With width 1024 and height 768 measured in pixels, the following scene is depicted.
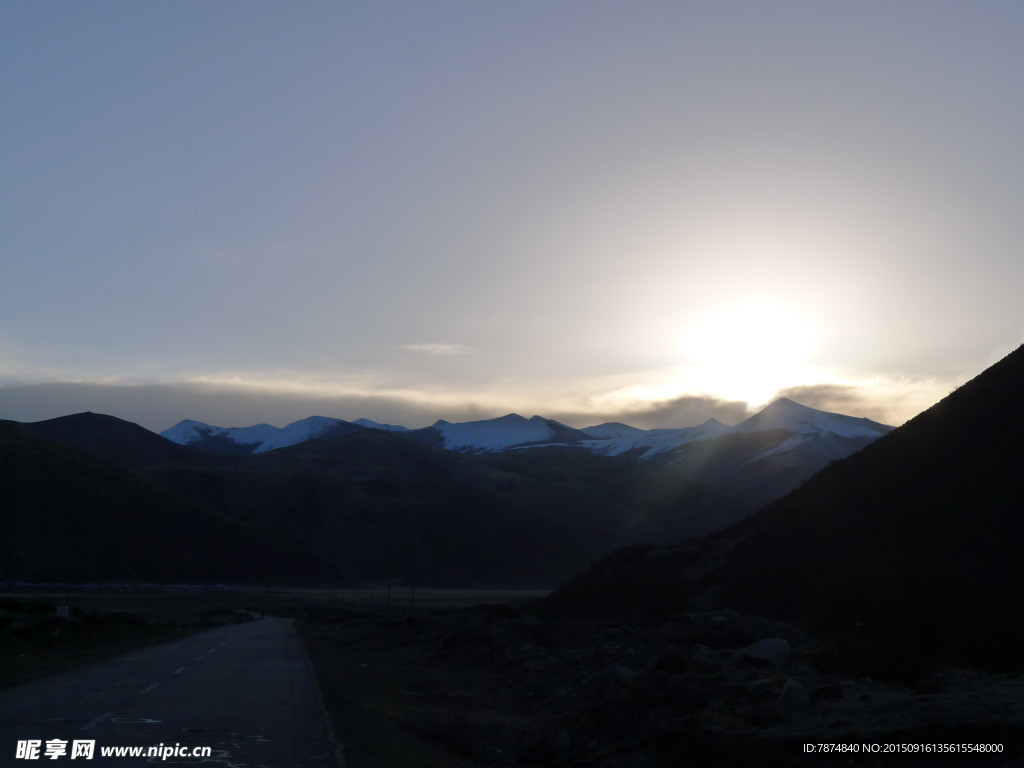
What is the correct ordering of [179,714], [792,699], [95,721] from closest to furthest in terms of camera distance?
[792,699]
[95,721]
[179,714]

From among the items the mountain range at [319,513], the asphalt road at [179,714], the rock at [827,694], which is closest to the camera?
the asphalt road at [179,714]

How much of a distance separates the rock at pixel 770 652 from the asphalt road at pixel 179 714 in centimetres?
850

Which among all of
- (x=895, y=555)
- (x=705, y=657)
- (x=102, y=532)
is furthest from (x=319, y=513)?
(x=705, y=657)

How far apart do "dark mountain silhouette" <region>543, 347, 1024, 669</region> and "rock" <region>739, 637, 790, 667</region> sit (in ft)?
4.48

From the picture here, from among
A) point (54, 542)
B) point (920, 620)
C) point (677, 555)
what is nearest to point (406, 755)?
point (920, 620)

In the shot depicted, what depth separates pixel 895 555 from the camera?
90.6 ft

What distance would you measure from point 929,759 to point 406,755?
6749 mm

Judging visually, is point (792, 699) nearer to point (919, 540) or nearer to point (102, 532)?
point (919, 540)

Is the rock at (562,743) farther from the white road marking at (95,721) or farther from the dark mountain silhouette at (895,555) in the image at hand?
the white road marking at (95,721)

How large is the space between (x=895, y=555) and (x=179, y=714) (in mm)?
21393

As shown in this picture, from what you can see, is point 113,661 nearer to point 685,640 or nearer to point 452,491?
point 685,640

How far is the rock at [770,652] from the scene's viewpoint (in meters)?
17.8

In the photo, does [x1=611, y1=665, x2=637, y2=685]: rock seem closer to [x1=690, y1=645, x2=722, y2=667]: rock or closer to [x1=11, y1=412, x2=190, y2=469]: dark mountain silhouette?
[x1=690, y1=645, x2=722, y2=667]: rock

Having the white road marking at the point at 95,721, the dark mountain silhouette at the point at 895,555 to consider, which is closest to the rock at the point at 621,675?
the dark mountain silhouette at the point at 895,555
